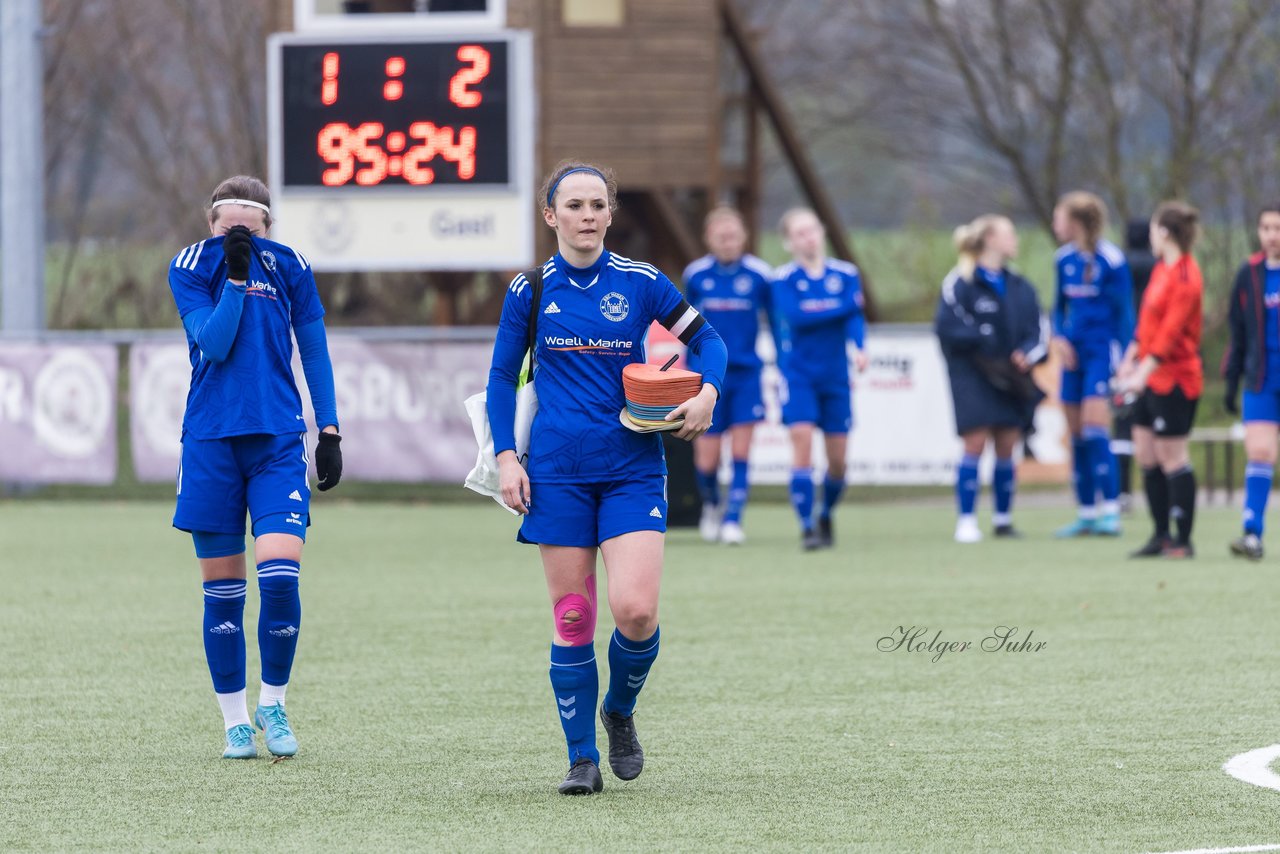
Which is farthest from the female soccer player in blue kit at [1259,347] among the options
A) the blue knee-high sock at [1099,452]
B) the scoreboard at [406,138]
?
the scoreboard at [406,138]

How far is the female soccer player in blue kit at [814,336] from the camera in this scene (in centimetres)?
1295

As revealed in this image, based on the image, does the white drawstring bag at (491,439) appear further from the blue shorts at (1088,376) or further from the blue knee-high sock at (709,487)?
the blue shorts at (1088,376)

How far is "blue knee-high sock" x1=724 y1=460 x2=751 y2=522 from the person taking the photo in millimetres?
13570

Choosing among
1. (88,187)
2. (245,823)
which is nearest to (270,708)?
(245,823)

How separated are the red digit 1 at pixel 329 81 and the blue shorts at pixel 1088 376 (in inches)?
233

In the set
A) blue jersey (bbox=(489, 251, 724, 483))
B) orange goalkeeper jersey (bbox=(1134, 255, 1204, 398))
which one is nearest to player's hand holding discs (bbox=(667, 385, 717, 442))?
blue jersey (bbox=(489, 251, 724, 483))

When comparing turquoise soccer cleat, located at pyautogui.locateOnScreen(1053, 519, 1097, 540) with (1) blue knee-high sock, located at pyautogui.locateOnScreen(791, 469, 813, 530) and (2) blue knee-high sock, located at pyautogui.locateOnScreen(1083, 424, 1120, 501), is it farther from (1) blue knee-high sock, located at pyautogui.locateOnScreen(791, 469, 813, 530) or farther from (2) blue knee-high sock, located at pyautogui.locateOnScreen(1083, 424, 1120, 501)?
(1) blue knee-high sock, located at pyautogui.locateOnScreen(791, 469, 813, 530)

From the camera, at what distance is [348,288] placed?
90.6 ft

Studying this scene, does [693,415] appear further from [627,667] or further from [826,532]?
[826,532]

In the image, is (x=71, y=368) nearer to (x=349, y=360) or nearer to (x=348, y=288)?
(x=349, y=360)

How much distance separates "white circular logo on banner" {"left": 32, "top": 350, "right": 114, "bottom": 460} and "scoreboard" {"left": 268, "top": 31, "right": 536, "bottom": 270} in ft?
7.57

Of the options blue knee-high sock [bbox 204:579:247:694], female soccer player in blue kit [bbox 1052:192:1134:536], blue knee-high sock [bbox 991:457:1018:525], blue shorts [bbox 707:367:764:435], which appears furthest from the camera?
blue knee-high sock [bbox 991:457:1018:525]

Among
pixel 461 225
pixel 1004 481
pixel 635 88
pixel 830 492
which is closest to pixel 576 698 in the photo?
pixel 830 492

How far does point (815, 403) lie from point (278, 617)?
717 centimetres
